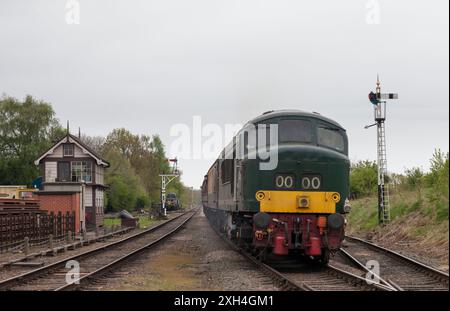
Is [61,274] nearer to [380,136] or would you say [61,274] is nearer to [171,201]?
[380,136]

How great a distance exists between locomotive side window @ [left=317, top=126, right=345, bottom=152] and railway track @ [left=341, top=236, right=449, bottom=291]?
3.04 m

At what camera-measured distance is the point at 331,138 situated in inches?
635

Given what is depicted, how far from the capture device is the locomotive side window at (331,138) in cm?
1602

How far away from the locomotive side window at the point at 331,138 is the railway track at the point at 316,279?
3.02 metres

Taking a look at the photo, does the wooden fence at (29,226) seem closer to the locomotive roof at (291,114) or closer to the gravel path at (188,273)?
the gravel path at (188,273)

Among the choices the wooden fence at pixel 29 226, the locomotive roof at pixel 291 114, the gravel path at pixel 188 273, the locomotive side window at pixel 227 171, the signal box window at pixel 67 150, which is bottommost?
the gravel path at pixel 188 273

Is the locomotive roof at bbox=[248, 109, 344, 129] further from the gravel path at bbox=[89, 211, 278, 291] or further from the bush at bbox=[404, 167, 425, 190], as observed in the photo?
the bush at bbox=[404, 167, 425, 190]

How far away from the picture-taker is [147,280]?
14.0 m

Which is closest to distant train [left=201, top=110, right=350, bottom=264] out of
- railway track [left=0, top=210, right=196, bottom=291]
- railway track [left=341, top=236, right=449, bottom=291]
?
railway track [left=341, top=236, right=449, bottom=291]

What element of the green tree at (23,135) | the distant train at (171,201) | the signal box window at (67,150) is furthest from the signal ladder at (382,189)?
the distant train at (171,201)

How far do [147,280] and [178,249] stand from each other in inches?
355

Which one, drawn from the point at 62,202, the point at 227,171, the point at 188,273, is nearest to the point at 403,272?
the point at 188,273

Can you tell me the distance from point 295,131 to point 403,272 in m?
4.27

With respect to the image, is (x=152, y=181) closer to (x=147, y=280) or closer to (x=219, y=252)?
(x=219, y=252)
